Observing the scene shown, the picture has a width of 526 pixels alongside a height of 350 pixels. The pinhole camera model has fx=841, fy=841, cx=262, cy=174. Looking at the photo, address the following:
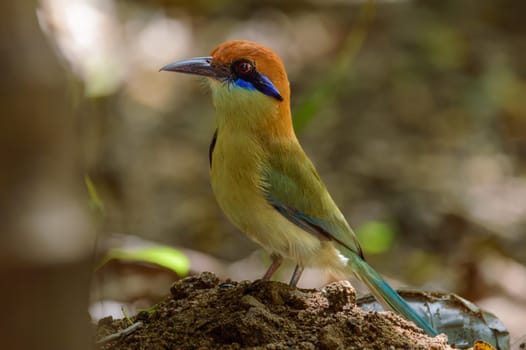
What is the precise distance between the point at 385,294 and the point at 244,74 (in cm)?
116

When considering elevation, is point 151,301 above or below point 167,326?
above

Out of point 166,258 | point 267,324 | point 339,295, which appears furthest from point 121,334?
point 166,258

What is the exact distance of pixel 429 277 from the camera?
669cm

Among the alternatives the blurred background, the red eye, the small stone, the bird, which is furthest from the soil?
the blurred background

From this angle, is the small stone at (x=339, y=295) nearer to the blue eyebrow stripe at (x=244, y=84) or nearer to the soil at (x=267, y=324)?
the soil at (x=267, y=324)

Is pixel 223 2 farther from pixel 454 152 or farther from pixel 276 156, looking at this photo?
pixel 276 156

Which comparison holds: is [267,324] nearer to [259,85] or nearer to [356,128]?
[259,85]

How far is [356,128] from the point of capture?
8.81 metres

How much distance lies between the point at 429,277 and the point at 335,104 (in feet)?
9.83

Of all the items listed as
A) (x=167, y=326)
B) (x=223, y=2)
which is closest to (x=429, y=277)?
(x=167, y=326)

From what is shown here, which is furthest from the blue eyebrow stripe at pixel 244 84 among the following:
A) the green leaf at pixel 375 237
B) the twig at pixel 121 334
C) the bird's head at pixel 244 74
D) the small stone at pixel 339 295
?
the green leaf at pixel 375 237

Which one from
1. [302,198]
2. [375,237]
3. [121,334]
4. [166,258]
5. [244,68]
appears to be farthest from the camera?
[375,237]

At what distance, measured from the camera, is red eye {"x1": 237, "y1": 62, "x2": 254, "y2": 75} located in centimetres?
366

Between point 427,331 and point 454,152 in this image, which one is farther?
point 454,152
